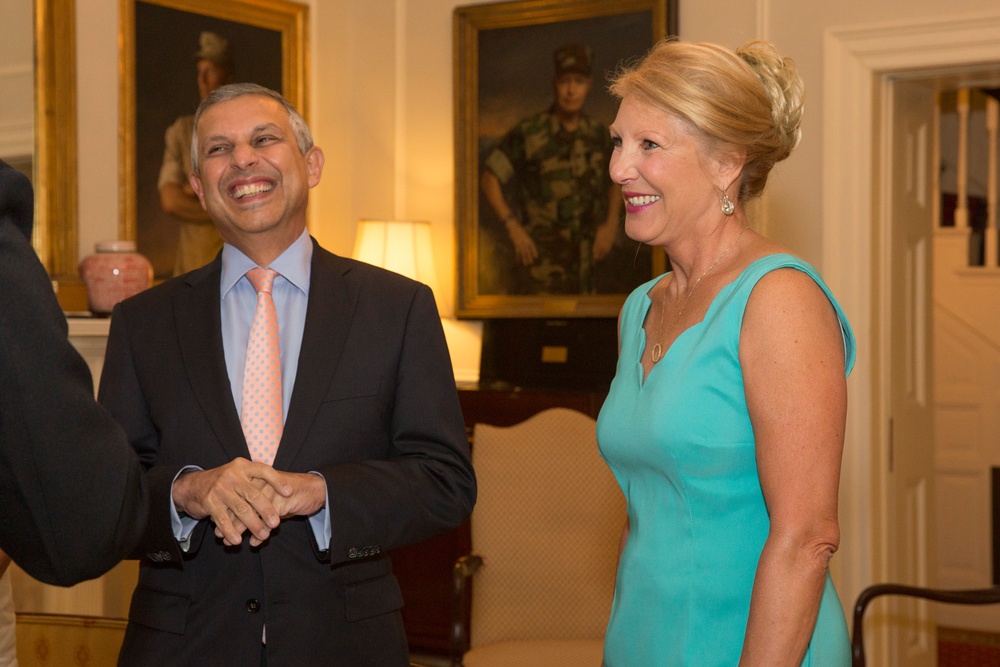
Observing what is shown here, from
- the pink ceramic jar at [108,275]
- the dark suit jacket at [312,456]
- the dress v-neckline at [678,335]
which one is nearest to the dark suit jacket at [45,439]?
the dark suit jacket at [312,456]

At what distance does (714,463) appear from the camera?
1.76 metres

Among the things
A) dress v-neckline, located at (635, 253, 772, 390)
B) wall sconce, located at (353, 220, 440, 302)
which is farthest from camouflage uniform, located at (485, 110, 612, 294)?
dress v-neckline, located at (635, 253, 772, 390)

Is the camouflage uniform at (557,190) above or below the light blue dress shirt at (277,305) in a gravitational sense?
above

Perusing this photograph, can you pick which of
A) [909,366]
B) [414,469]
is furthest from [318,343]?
[909,366]

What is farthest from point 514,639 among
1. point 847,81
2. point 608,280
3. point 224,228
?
point 847,81

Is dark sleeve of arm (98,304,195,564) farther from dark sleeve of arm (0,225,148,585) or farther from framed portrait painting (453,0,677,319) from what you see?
framed portrait painting (453,0,677,319)

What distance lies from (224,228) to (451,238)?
126 inches

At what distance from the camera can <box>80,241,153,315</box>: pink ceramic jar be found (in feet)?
13.5

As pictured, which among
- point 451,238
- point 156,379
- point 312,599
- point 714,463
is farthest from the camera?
point 451,238

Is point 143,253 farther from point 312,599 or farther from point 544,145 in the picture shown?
point 312,599

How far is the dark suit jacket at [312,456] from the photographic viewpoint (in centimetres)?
203

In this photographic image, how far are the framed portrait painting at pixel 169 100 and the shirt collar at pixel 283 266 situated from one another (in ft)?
7.97

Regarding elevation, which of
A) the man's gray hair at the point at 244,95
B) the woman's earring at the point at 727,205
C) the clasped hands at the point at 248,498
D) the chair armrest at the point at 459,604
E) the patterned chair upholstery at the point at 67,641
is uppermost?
the man's gray hair at the point at 244,95

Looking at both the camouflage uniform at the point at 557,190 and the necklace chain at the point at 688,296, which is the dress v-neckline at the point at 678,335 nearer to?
the necklace chain at the point at 688,296
